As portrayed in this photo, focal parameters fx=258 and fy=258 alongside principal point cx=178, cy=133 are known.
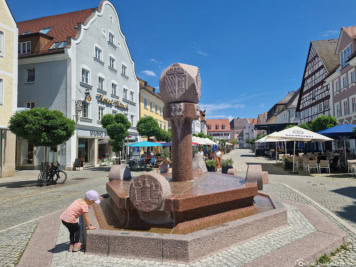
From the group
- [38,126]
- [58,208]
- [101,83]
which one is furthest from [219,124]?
[58,208]

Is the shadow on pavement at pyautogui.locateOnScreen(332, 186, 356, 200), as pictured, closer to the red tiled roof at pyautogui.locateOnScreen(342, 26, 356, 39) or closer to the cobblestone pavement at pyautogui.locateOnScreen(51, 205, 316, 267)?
the cobblestone pavement at pyautogui.locateOnScreen(51, 205, 316, 267)

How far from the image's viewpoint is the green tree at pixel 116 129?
2036 centimetres

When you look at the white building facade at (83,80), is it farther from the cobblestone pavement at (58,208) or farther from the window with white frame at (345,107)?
the window with white frame at (345,107)

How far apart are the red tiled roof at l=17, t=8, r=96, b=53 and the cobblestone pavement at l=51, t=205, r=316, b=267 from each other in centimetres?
2348

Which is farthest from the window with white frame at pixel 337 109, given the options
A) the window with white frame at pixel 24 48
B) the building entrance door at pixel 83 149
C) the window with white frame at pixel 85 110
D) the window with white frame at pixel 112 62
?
the window with white frame at pixel 24 48

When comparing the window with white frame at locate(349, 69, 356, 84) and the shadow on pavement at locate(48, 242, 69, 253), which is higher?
the window with white frame at locate(349, 69, 356, 84)

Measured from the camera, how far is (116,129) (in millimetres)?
20328

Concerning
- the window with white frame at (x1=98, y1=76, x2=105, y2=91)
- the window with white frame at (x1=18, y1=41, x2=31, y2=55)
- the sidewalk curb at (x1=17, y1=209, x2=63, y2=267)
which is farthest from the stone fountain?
the window with white frame at (x1=18, y1=41, x2=31, y2=55)

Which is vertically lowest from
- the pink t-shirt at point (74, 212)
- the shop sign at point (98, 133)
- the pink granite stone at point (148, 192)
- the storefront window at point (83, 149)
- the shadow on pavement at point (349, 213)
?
the shadow on pavement at point (349, 213)

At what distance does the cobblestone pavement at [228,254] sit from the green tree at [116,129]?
1576cm

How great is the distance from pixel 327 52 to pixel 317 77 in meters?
3.52

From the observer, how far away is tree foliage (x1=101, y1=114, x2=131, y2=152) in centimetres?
2036

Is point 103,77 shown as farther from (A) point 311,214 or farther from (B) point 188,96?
(A) point 311,214

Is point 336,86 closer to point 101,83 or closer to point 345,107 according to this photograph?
point 345,107
